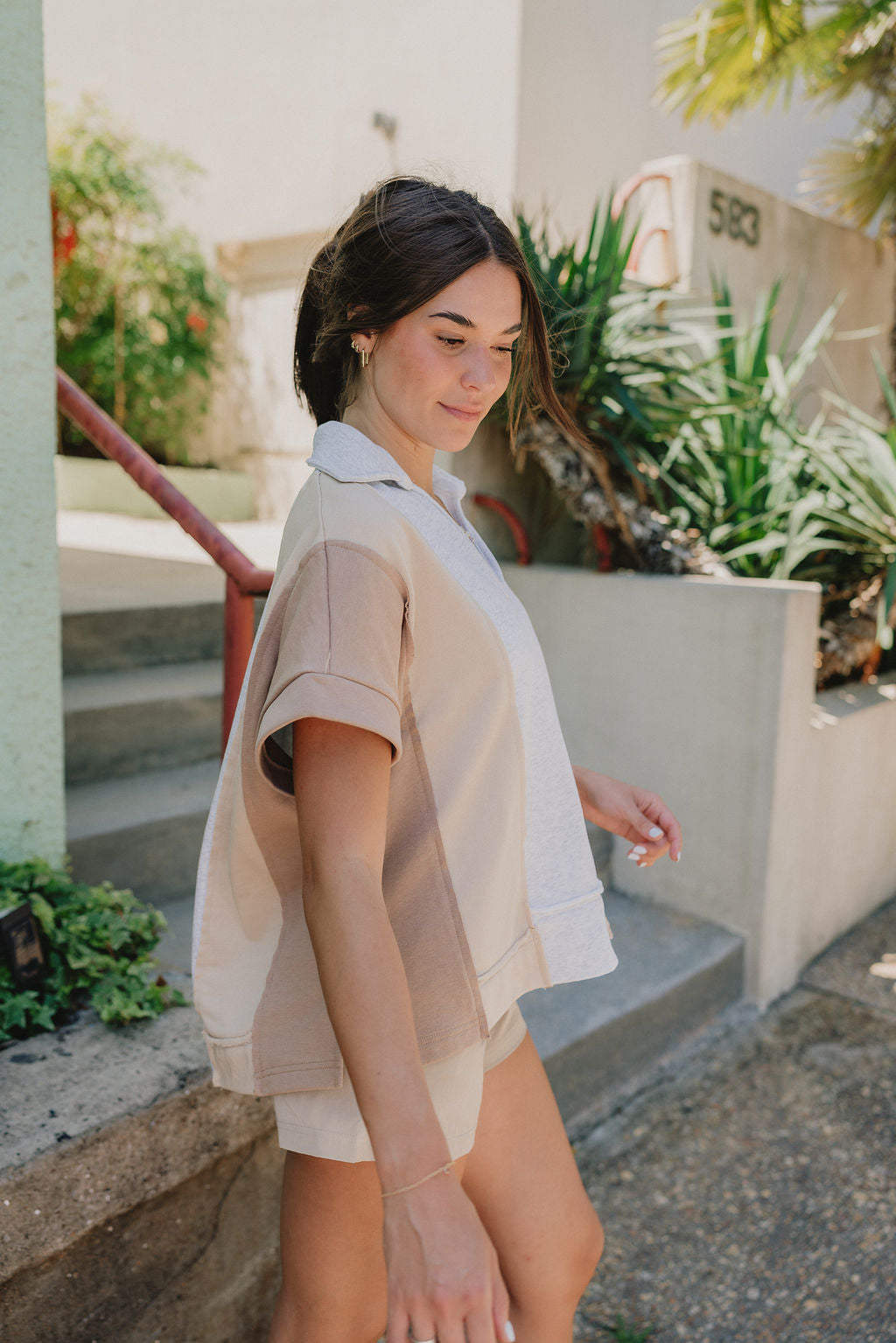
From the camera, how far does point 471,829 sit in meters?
1.11

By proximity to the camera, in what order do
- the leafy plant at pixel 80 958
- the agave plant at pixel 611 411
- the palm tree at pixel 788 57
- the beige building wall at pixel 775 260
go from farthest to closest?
1. the palm tree at pixel 788 57
2. the beige building wall at pixel 775 260
3. the agave plant at pixel 611 411
4. the leafy plant at pixel 80 958

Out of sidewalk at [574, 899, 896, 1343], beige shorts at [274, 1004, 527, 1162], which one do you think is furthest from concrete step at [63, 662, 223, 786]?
beige shorts at [274, 1004, 527, 1162]

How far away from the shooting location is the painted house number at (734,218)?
202 inches

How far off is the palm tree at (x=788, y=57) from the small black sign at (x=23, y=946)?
4.89 m

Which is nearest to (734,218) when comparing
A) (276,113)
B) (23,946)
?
(276,113)

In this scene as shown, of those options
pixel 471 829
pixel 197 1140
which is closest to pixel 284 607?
pixel 471 829

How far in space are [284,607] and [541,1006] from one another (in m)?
2.08

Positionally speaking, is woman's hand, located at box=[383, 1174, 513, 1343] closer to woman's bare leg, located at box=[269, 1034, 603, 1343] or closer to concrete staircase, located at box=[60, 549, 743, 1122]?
woman's bare leg, located at box=[269, 1034, 603, 1343]

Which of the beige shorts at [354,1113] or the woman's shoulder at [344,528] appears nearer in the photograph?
the woman's shoulder at [344,528]

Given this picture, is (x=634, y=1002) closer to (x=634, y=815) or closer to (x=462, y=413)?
(x=634, y=815)

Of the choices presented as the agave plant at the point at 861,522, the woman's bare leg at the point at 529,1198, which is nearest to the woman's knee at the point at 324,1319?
the woman's bare leg at the point at 529,1198

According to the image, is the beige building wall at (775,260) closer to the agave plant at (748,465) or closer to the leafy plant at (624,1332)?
the agave plant at (748,465)

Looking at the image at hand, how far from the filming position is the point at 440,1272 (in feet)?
2.74

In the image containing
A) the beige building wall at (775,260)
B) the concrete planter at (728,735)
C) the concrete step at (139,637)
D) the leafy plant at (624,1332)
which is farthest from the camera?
the beige building wall at (775,260)
